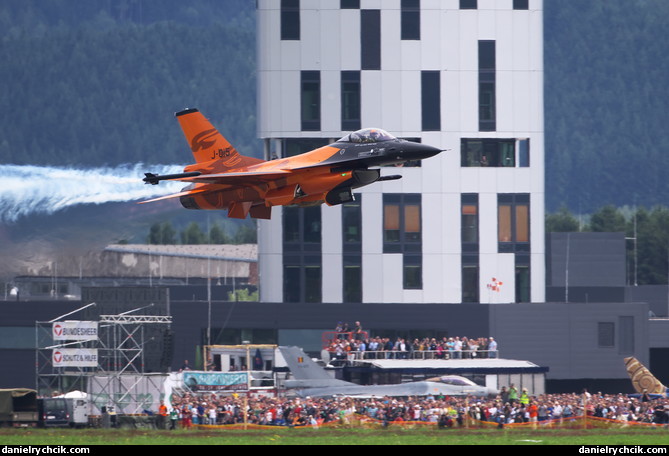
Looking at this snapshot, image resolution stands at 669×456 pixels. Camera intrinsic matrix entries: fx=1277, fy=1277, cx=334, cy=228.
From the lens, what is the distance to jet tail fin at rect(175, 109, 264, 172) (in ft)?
153

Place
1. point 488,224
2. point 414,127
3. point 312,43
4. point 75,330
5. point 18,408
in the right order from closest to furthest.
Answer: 1. point 18,408
2. point 75,330
3. point 312,43
4. point 414,127
5. point 488,224

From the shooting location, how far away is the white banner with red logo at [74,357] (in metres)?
60.2

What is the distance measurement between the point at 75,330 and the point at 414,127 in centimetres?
2764

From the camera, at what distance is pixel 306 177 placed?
43125 millimetres

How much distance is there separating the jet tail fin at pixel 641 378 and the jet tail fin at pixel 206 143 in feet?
118

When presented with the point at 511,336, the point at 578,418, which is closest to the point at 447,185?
the point at 511,336

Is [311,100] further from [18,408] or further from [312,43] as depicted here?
[18,408]

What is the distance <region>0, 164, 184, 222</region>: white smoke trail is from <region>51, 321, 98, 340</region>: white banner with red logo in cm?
621

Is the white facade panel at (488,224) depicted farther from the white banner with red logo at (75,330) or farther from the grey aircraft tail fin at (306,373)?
the white banner with red logo at (75,330)

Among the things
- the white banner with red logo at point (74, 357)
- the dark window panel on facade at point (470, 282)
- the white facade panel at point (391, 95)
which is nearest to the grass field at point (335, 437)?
the white banner with red logo at point (74, 357)

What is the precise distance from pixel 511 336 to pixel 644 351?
8521mm

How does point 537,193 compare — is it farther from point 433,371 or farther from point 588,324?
point 433,371

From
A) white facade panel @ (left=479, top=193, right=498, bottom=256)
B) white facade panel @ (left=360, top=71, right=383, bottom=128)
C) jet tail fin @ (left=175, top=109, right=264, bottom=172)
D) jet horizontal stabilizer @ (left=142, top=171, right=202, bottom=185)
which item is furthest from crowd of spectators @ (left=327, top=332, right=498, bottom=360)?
jet horizontal stabilizer @ (left=142, top=171, right=202, bottom=185)

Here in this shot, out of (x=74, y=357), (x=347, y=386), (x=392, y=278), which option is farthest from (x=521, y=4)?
(x=74, y=357)
